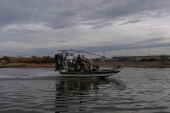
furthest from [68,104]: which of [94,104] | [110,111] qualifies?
[110,111]

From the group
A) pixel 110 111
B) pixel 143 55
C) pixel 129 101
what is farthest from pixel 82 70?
pixel 143 55

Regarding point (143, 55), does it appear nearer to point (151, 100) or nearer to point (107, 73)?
point (107, 73)

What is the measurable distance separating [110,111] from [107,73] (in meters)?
14.5

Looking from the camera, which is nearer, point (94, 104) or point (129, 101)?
point (94, 104)

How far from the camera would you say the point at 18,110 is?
9211mm

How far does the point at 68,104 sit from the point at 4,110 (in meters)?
3.33

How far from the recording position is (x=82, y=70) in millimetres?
23766

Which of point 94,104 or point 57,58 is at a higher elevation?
point 57,58

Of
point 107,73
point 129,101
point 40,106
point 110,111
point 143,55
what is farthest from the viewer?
point 143,55

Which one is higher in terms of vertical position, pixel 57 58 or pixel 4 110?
pixel 57 58

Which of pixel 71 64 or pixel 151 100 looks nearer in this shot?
pixel 151 100

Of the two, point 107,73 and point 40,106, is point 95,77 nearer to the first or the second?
point 107,73

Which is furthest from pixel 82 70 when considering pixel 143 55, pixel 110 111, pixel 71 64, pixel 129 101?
pixel 143 55

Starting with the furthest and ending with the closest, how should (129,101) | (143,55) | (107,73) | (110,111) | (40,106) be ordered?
(143,55)
(107,73)
(129,101)
(40,106)
(110,111)
